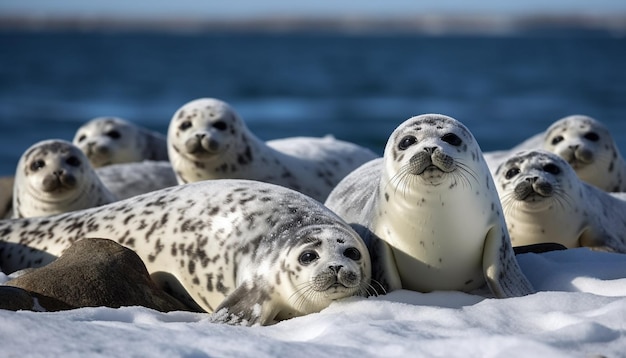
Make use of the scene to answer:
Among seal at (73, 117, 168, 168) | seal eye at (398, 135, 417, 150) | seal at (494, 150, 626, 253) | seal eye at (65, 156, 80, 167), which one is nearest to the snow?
seal eye at (398, 135, 417, 150)

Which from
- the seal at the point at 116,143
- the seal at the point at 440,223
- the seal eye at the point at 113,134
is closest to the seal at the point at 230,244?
the seal at the point at 440,223

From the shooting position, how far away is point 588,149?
7824 millimetres

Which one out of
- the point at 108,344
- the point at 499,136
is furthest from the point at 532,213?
the point at 499,136

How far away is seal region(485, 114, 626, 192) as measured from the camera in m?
7.82

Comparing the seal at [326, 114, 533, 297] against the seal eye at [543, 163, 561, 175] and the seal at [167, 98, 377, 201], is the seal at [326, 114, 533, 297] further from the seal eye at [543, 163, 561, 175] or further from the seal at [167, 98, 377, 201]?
the seal at [167, 98, 377, 201]

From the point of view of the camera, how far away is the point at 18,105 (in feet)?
98.7

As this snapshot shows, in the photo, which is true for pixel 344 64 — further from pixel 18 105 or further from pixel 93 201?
pixel 93 201

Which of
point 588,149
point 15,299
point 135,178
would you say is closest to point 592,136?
point 588,149

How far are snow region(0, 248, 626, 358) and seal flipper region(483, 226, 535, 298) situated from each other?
116mm

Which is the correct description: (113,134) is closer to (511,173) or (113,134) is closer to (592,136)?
(592,136)

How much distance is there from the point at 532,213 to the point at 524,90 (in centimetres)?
3100

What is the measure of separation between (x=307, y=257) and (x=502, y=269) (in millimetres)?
805

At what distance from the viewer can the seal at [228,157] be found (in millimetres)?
7660

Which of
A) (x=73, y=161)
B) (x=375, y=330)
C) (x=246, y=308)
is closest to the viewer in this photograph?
(x=375, y=330)
